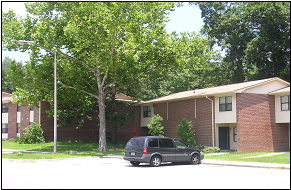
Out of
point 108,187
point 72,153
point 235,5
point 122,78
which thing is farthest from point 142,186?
point 235,5

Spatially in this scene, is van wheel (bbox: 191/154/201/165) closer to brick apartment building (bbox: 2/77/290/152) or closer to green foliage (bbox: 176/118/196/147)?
brick apartment building (bbox: 2/77/290/152)

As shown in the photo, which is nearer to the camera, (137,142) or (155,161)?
(155,161)

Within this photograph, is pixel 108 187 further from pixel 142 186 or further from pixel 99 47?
pixel 99 47

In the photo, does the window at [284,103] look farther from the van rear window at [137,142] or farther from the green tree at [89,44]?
the van rear window at [137,142]

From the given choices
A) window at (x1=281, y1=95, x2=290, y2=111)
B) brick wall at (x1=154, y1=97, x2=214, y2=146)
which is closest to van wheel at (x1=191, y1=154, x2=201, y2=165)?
brick wall at (x1=154, y1=97, x2=214, y2=146)

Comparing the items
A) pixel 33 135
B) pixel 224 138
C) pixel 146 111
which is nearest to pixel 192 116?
pixel 224 138

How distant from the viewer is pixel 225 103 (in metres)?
28.8

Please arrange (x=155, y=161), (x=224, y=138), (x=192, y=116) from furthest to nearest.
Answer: (x=192, y=116) < (x=224, y=138) < (x=155, y=161)

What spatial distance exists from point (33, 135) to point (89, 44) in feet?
50.9

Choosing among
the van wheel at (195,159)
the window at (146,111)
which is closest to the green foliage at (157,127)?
the window at (146,111)

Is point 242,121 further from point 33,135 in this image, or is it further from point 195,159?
point 33,135

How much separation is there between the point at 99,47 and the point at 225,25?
20981 mm

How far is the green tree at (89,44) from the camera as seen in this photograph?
2627 centimetres

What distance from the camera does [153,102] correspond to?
36.6 m
